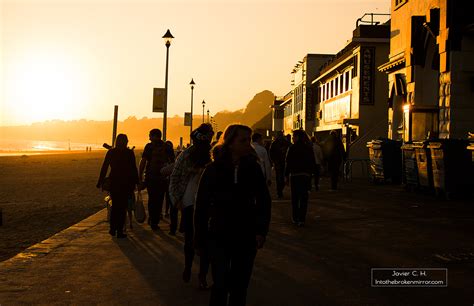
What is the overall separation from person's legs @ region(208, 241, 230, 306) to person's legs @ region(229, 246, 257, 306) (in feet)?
0.18

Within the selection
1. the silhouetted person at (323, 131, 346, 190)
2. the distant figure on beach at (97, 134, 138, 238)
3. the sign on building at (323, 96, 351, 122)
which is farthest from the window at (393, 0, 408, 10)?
the distant figure on beach at (97, 134, 138, 238)

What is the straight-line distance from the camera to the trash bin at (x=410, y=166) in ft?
60.7

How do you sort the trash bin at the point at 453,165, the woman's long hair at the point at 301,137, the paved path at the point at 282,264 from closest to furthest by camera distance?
1. the paved path at the point at 282,264
2. the woman's long hair at the point at 301,137
3. the trash bin at the point at 453,165

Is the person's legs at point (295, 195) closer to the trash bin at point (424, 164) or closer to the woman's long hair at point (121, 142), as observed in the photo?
the woman's long hair at point (121, 142)

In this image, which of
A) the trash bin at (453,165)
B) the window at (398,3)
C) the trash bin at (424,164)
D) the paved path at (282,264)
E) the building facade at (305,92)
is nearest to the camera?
the paved path at (282,264)

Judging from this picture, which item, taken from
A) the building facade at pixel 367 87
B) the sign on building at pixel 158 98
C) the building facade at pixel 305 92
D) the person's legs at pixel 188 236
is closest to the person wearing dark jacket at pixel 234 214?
the person's legs at pixel 188 236

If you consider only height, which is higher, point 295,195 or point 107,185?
point 107,185

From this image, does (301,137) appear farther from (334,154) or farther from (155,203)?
(334,154)

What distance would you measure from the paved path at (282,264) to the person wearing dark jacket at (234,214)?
1.32m

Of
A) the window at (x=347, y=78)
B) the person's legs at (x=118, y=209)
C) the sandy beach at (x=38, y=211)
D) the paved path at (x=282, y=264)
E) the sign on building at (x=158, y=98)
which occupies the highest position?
the window at (x=347, y=78)

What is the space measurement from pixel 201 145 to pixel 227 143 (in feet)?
6.35

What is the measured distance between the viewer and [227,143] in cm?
491

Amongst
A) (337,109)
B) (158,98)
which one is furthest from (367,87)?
(158,98)

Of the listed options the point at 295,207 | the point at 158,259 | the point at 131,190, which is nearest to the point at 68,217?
the point at 131,190
